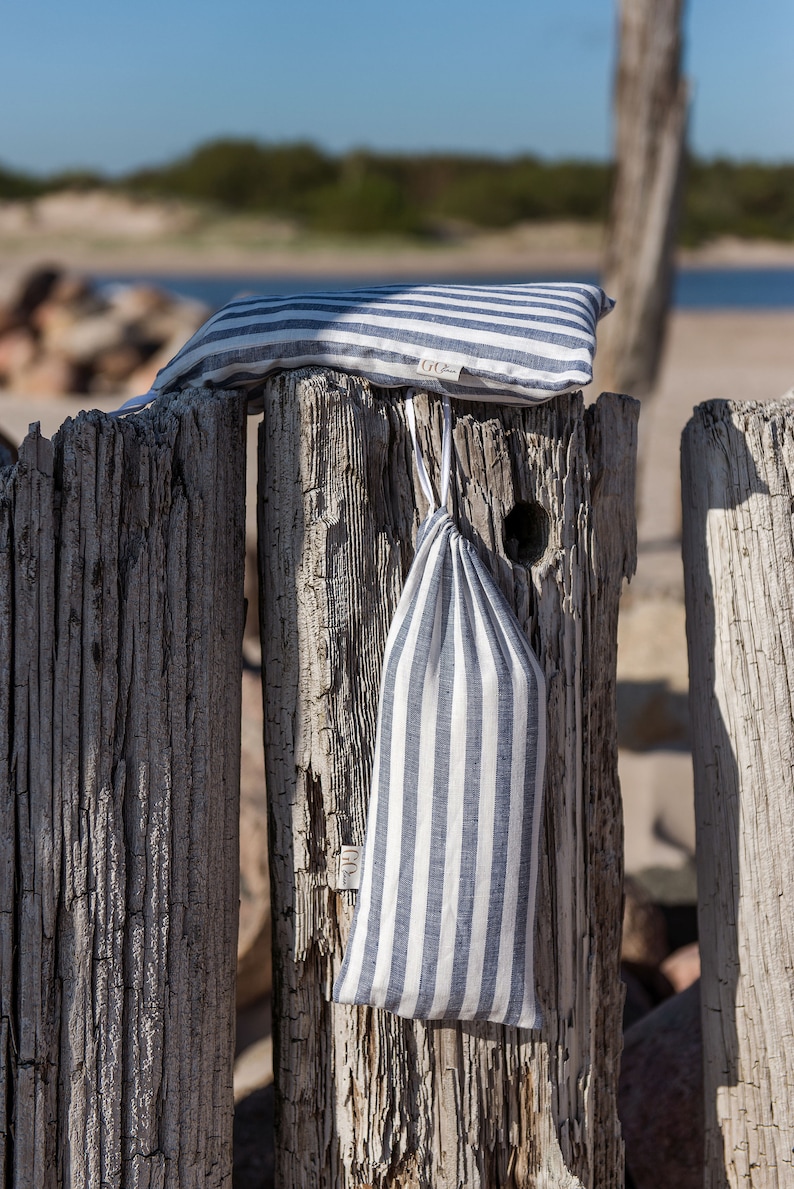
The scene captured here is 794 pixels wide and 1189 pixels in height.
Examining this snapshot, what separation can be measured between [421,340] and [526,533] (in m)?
0.39

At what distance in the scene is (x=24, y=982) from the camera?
162cm

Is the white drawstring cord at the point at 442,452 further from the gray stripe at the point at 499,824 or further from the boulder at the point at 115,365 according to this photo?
the boulder at the point at 115,365

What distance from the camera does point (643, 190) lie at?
6.65 m

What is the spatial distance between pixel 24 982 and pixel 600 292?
1.52 metres

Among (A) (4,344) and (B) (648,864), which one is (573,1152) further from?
(A) (4,344)

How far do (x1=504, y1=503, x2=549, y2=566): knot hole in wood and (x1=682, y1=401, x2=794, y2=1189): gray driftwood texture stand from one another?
0.39 meters

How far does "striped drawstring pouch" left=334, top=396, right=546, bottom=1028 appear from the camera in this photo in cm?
167

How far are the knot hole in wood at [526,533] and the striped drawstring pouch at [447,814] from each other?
157 millimetres

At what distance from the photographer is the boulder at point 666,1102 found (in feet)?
7.58

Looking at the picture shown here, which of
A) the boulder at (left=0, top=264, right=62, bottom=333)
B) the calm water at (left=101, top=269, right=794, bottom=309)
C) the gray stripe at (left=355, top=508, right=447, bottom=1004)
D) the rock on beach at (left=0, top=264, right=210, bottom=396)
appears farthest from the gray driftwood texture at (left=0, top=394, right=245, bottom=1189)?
the calm water at (left=101, top=269, right=794, bottom=309)

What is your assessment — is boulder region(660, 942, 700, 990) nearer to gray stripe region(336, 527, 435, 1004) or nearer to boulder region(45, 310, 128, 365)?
gray stripe region(336, 527, 435, 1004)

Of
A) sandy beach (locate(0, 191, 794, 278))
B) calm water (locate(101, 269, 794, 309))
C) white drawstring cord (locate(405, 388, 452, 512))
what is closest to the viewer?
white drawstring cord (locate(405, 388, 452, 512))

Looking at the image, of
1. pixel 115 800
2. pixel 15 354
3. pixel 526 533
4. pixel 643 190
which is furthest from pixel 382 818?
pixel 15 354

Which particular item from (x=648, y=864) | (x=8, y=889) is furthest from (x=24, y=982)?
(x=648, y=864)
